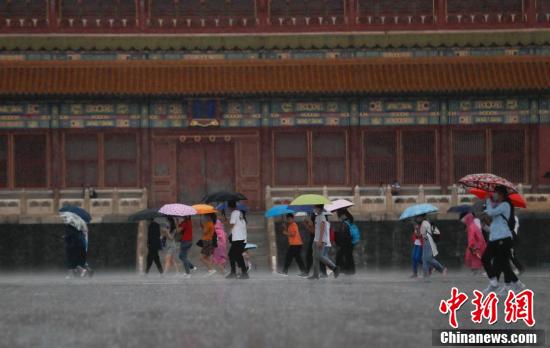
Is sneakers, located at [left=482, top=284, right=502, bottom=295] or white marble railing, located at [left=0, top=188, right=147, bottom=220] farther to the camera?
white marble railing, located at [left=0, top=188, right=147, bottom=220]

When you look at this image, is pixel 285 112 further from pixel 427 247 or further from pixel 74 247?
pixel 427 247

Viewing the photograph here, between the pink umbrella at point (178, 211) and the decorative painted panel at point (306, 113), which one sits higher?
the decorative painted panel at point (306, 113)

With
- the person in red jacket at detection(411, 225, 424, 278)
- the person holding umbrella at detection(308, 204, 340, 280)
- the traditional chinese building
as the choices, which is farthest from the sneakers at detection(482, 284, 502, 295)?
the traditional chinese building

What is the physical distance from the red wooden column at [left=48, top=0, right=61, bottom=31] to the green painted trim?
1.56 ft

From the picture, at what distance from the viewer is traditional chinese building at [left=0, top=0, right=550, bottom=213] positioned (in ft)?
148

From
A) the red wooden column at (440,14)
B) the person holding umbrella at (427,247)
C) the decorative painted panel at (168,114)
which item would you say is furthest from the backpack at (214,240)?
the red wooden column at (440,14)

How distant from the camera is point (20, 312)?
1856cm

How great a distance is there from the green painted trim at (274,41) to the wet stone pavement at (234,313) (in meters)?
22.0

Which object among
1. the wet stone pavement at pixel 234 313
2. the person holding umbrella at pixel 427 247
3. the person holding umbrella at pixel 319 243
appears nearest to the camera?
the wet stone pavement at pixel 234 313

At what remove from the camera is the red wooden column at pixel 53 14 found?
46344 mm

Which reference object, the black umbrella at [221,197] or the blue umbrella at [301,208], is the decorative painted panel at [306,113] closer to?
the black umbrella at [221,197]

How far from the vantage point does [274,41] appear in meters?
46.0

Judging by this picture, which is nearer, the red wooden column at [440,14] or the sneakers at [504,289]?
the sneakers at [504,289]

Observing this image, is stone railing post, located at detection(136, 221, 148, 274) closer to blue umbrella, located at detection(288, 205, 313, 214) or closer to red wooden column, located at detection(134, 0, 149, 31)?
blue umbrella, located at detection(288, 205, 313, 214)
